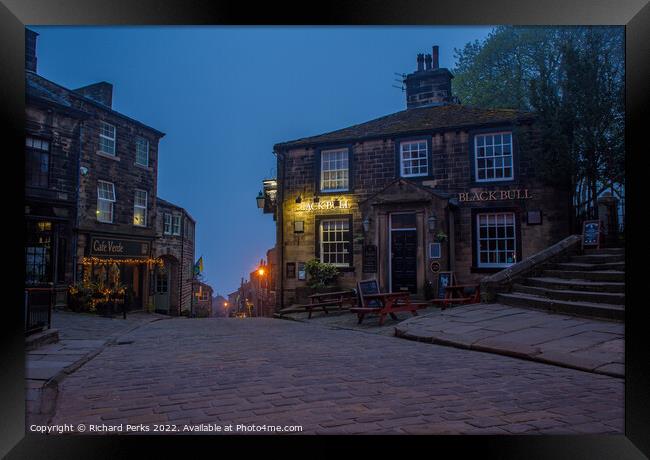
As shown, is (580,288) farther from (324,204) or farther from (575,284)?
(324,204)

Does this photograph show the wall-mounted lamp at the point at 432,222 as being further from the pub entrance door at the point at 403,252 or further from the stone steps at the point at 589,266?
the stone steps at the point at 589,266

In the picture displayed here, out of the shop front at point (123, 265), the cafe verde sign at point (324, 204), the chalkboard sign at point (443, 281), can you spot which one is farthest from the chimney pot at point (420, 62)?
the shop front at point (123, 265)

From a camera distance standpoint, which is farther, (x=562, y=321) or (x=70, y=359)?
(x=562, y=321)

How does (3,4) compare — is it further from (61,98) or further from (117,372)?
(117,372)

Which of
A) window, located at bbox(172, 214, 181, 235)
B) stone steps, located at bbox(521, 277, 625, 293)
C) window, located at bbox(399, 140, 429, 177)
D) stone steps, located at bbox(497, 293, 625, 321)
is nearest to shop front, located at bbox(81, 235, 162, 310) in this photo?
window, located at bbox(172, 214, 181, 235)

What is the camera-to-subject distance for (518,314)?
22.7ft

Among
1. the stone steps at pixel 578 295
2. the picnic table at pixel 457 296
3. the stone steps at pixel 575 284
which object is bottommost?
the picnic table at pixel 457 296

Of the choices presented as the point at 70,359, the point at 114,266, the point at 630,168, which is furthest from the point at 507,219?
the point at 70,359

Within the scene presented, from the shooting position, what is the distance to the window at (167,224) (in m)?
5.55

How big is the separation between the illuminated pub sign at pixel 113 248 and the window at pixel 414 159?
7.19 meters

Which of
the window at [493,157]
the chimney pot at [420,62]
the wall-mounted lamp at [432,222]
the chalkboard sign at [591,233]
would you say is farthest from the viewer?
the chimney pot at [420,62]

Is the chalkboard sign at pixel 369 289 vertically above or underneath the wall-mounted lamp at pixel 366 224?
underneath

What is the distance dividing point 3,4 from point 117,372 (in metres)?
3.03

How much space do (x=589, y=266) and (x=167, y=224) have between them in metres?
6.74
